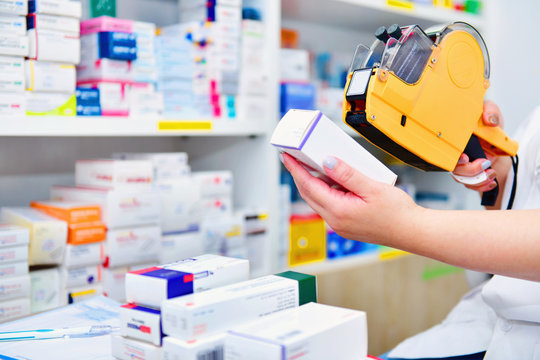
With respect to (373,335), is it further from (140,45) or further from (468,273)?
(140,45)

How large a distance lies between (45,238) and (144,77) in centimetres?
50

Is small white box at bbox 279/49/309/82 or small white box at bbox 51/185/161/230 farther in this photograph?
small white box at bbox 279/49/309/82

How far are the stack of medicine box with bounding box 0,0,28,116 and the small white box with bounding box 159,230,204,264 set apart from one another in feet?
1.70

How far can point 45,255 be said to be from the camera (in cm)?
136

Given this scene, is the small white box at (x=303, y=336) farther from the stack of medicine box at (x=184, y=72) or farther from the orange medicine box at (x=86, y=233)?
the stack of medicine box at (x=184, y=72)

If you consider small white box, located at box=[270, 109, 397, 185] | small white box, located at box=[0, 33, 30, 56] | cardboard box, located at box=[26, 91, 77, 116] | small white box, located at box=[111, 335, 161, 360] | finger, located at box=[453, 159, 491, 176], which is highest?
small white box, located at box=[0, 33, 30, 56]

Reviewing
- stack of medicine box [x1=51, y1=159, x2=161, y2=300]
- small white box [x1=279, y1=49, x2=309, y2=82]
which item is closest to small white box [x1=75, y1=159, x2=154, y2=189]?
stack of medicine box [x1=51, y1=159, x2=161, y2=300]

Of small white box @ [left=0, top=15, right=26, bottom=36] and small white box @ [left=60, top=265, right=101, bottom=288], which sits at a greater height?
small white box @ [left=0, top=15, right=26, bottom=36]

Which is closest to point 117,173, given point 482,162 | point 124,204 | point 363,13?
point 124,204

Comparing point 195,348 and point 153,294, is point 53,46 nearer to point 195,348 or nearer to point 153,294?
point 153,294

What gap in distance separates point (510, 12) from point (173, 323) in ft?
7.87

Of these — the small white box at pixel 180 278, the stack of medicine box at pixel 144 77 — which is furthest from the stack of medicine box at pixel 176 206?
the small white box at pixel 180 278

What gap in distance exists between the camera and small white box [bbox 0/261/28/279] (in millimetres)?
1288

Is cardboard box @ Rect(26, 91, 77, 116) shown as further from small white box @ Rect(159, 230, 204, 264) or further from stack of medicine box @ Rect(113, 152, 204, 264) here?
small white box @ Rect(159, 230, 204, 264)
